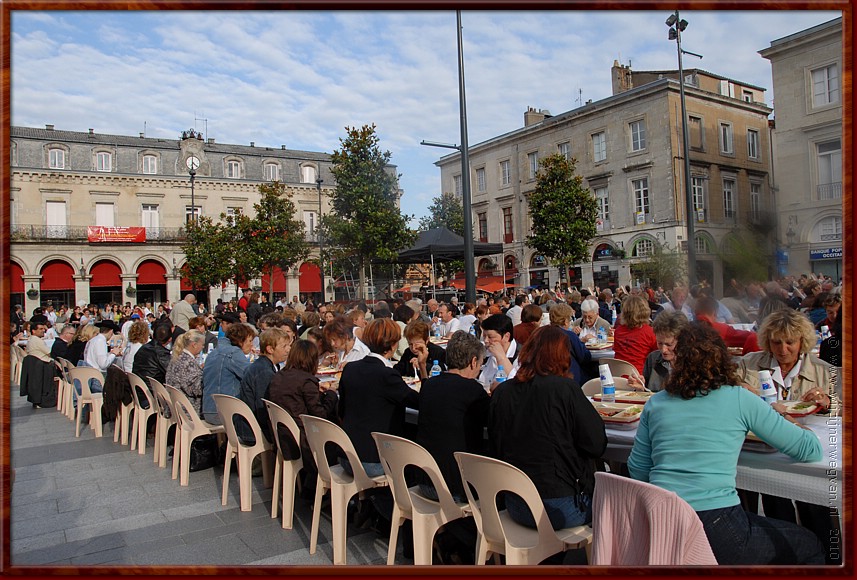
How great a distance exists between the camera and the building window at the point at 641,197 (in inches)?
319

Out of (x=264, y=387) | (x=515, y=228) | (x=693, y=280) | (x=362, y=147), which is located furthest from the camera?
(x=515, y=228)

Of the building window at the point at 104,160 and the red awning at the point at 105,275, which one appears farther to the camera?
the building window at the point at 104,160

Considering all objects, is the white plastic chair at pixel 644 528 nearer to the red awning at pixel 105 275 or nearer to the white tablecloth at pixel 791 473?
the white tablecloth at pixel 791 473

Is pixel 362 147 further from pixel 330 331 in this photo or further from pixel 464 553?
pixel 464 553

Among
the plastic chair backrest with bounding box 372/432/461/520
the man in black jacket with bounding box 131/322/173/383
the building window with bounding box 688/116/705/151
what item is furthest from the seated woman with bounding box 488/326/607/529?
the man in black jacket with bounding box 131/322/173/383

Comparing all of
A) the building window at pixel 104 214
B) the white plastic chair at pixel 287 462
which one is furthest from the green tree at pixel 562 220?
the building window at pixel 104 214

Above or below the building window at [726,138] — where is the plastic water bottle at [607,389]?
Answer: below

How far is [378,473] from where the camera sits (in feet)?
10.9

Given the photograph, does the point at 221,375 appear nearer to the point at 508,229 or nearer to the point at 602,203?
the point at 602,203

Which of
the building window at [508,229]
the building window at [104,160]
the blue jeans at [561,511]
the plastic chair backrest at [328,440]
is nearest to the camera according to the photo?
the blue jeans at [561,511]

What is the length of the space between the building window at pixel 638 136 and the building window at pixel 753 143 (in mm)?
5725

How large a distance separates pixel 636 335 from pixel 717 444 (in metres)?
3.40

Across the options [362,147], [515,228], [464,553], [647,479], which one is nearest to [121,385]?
[464,553]

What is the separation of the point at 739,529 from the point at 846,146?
1360 mm
